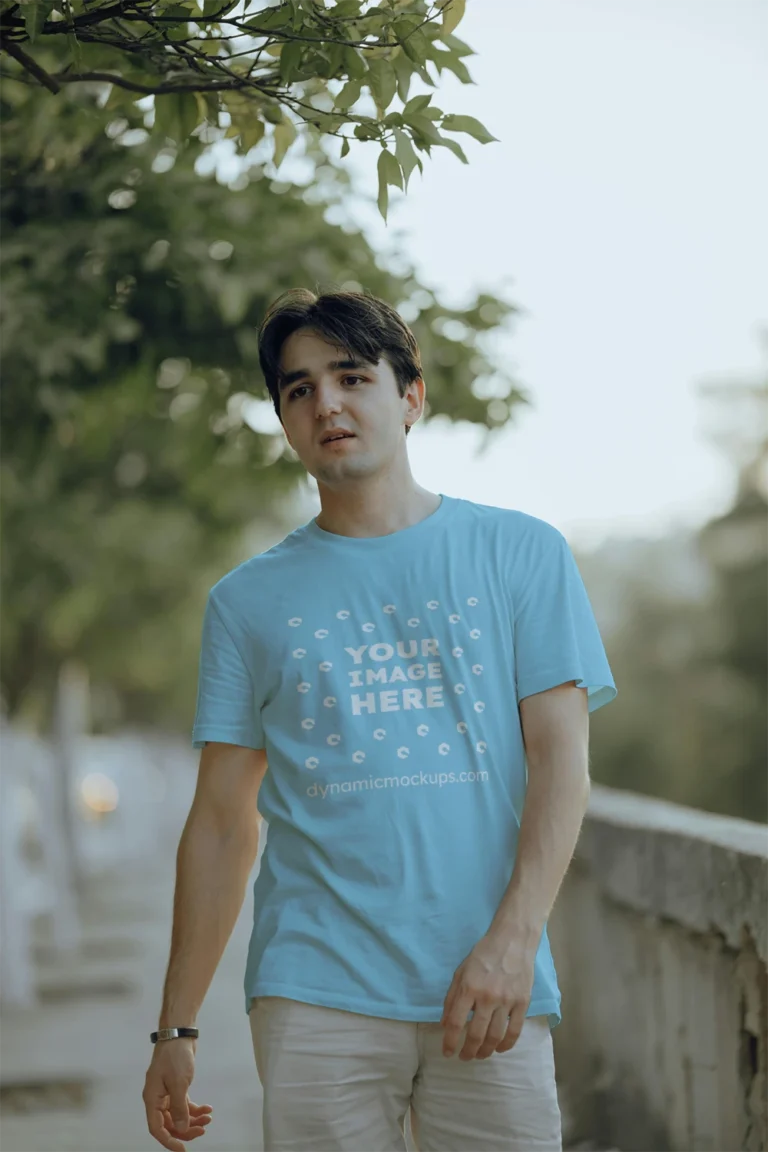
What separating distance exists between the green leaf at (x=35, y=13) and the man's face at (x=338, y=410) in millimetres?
683

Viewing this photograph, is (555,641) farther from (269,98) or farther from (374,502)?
(269,98)

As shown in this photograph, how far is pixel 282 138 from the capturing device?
3520 millimetres

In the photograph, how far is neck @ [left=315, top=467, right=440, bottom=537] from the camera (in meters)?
2.86

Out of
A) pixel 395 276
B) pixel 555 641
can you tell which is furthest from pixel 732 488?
pixel 555 641

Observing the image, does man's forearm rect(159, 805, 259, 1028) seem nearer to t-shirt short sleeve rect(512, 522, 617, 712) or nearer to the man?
the man

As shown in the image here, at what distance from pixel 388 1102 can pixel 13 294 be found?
3.54 meters

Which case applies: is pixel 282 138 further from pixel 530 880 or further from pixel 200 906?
pixel 530 880

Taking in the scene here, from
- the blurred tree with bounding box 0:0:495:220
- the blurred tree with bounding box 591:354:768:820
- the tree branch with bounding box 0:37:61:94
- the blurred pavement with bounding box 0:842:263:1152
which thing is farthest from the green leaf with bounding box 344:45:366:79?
the blurred tree with bounding box 591:354:768:820

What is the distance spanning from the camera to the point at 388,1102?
2.67m

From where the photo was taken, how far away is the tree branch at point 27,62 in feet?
10.1

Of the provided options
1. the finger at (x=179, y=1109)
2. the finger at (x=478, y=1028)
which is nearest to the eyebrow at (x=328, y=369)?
the finger at (x=478, y=1028)

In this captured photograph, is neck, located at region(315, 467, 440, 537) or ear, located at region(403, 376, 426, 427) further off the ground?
ear, located at region(403, 376, 426, 427)

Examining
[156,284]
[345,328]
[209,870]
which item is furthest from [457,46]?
[156,284]

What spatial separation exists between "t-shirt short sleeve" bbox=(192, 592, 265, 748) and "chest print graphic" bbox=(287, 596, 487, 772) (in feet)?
0.52
